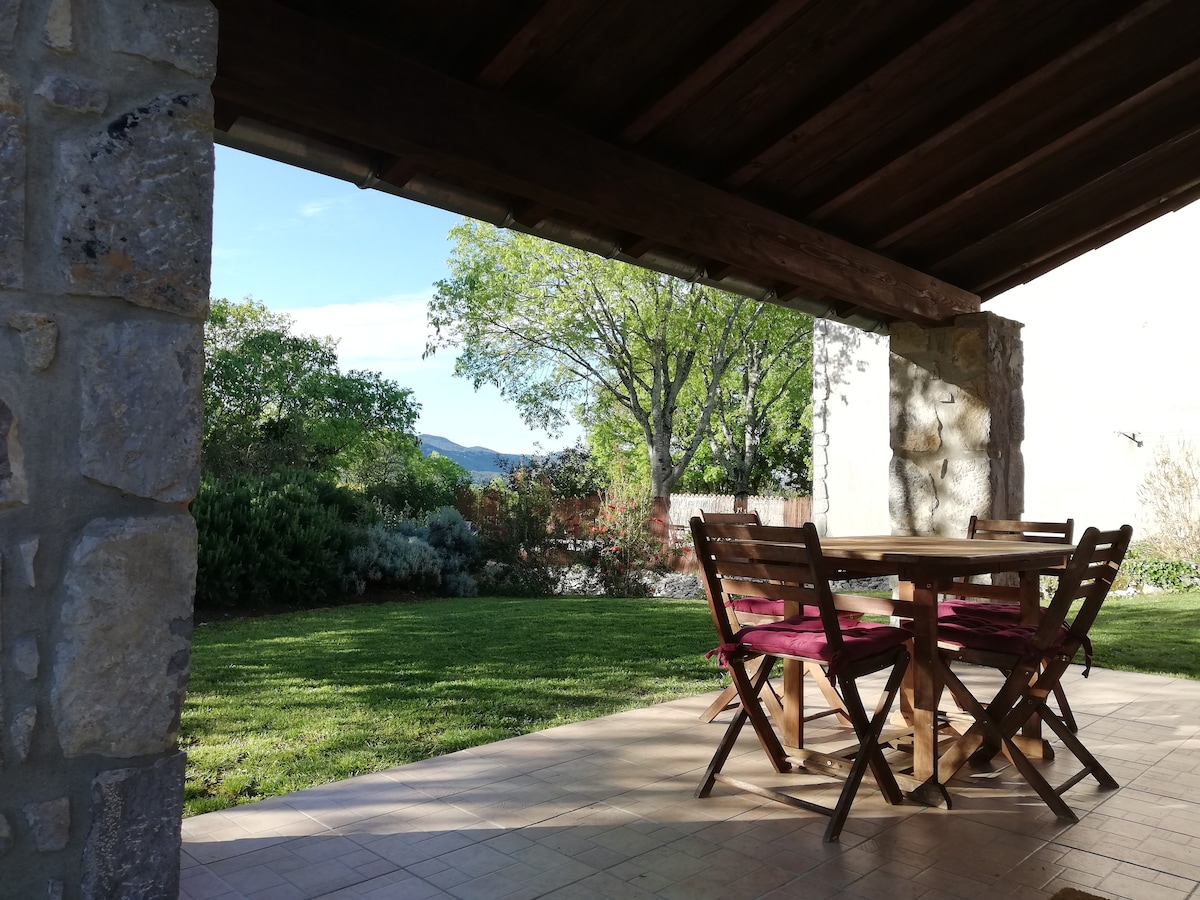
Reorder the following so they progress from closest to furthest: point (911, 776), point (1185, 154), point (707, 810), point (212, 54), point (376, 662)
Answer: point (212, 54) < point (707, 810) < point (911, 776) < point (1185, 154) < point (376, 662)

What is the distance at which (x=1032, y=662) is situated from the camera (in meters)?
3.07

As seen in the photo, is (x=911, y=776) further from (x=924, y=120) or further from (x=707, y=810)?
(x=924, y=120)

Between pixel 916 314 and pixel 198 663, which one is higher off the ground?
pixel 916 314

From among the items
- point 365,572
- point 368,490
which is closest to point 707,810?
point 365,572

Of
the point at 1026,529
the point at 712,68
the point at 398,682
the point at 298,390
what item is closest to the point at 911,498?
the point at 1026,529

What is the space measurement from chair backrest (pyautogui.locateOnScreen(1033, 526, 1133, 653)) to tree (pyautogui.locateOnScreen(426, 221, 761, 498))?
14383 mm

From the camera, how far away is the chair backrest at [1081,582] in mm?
2996

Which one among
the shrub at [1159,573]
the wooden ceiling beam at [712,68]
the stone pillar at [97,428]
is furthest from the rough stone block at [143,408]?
the shrub at [1159,573]

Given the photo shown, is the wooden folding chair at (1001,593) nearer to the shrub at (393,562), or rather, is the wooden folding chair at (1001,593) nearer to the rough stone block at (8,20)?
the rough stone block at (8,20)

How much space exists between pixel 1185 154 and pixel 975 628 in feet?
9.79

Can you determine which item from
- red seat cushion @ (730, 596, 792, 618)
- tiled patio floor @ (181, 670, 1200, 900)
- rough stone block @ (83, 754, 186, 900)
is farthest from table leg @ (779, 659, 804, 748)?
rough stone block @ (83, 754, 186, 900)

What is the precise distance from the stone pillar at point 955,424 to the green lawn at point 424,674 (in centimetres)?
132

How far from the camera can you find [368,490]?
1166 cm

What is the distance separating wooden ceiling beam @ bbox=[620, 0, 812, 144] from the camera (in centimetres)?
294
